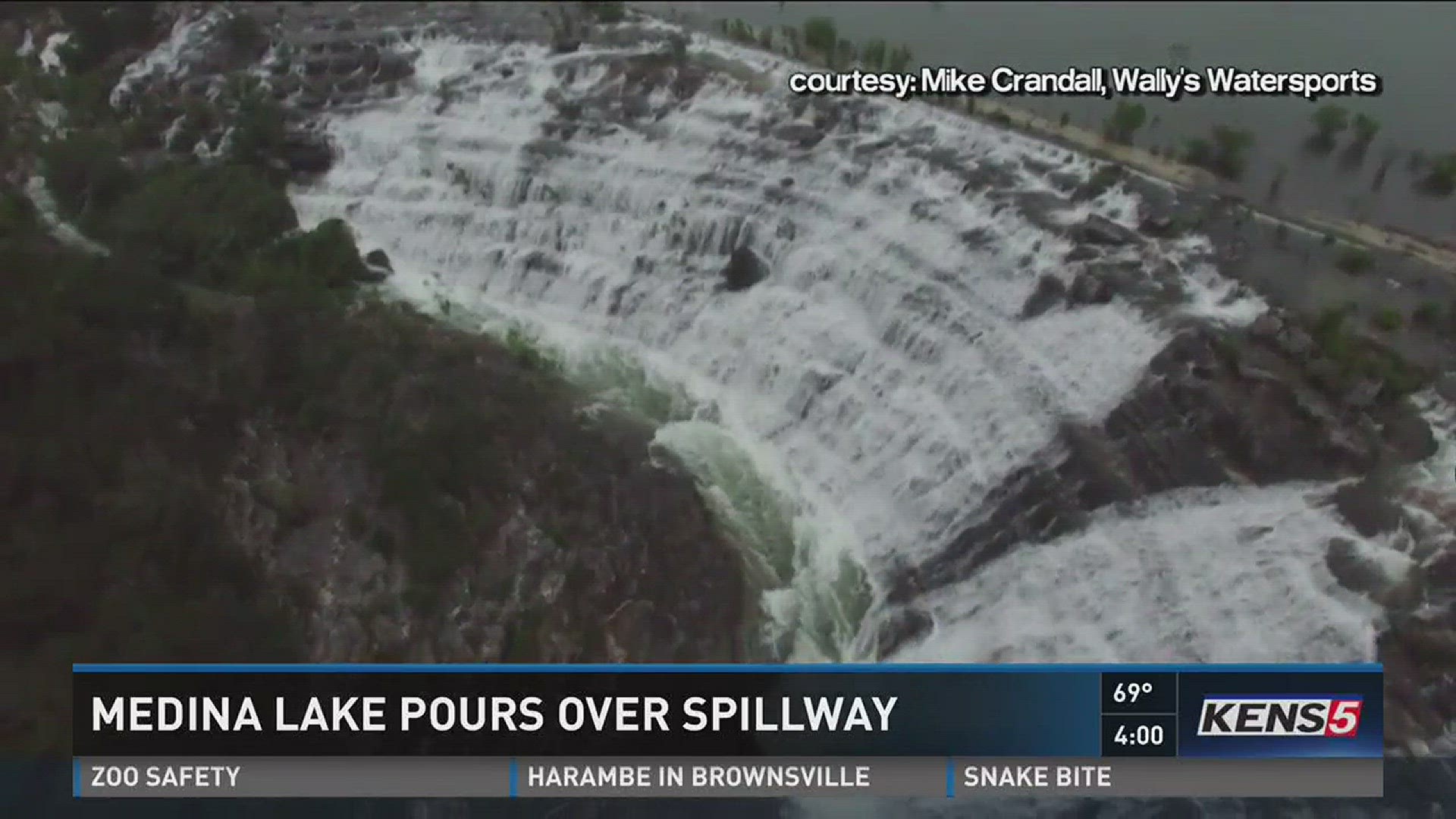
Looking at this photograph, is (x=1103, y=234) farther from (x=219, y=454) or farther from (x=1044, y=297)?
(x=219, y=454)

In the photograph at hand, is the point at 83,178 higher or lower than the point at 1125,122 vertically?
lower

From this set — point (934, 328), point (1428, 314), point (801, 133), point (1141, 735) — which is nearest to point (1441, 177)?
point (1428, 314)

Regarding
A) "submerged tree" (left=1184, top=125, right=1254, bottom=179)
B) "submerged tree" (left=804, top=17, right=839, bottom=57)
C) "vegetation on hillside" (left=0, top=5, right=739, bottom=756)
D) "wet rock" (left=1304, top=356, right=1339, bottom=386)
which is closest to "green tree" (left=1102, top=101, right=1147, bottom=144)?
"submerged tree" (left=1184, top=125, right=1254, bottom=179)

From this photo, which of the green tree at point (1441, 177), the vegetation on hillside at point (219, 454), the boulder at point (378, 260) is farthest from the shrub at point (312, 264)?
the green tree at point (1441, 177)

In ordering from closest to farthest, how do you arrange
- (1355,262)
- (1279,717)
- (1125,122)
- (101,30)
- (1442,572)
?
(1279,717) → (1442,572) → (1355,262) → (1125,122) → (101,30)

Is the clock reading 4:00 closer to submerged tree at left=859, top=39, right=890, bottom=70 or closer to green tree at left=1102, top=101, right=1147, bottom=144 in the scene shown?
green tree at left=1102, top=101, right=1147, bottom=144

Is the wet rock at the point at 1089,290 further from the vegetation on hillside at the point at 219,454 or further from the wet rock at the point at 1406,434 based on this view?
the vegetation on hillside at the point at 219,454

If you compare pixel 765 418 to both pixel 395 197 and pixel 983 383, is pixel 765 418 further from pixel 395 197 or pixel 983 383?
pixel 395 197
